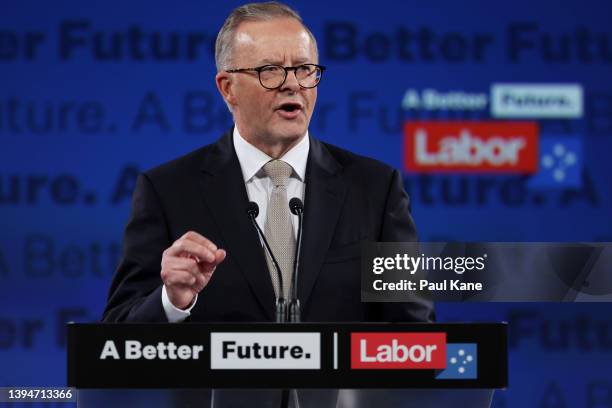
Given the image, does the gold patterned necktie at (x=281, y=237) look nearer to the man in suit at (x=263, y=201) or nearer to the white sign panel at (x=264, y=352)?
the man in suit at (x=263, y=201)

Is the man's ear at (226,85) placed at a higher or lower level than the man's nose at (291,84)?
higher

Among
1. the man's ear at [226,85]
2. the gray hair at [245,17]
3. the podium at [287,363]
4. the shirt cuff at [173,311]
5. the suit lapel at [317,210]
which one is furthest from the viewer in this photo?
the man's ear at [226,85]

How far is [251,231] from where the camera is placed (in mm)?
1932

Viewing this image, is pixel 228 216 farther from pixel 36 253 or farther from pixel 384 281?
pixel 36 253

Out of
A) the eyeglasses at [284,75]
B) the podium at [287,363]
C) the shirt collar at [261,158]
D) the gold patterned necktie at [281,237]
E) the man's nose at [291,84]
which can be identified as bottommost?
the podium at [287,363]

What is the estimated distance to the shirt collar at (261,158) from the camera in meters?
2.06

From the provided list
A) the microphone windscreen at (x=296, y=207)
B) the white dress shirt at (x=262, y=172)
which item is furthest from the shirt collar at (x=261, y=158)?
the microphone windscreen at (x=296, y=207)

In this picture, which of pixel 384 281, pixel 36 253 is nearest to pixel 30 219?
pixel 36 253

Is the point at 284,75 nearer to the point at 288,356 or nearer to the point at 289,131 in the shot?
the point at 289,131

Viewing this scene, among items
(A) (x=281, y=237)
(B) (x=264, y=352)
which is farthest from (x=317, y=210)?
(B) (x=264, y=352)

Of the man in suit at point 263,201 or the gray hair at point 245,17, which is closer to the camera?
the man in suit at point 263,201

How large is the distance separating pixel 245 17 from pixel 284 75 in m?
0.17

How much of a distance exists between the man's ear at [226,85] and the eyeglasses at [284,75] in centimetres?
15

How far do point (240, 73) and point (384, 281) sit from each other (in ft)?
2.04
